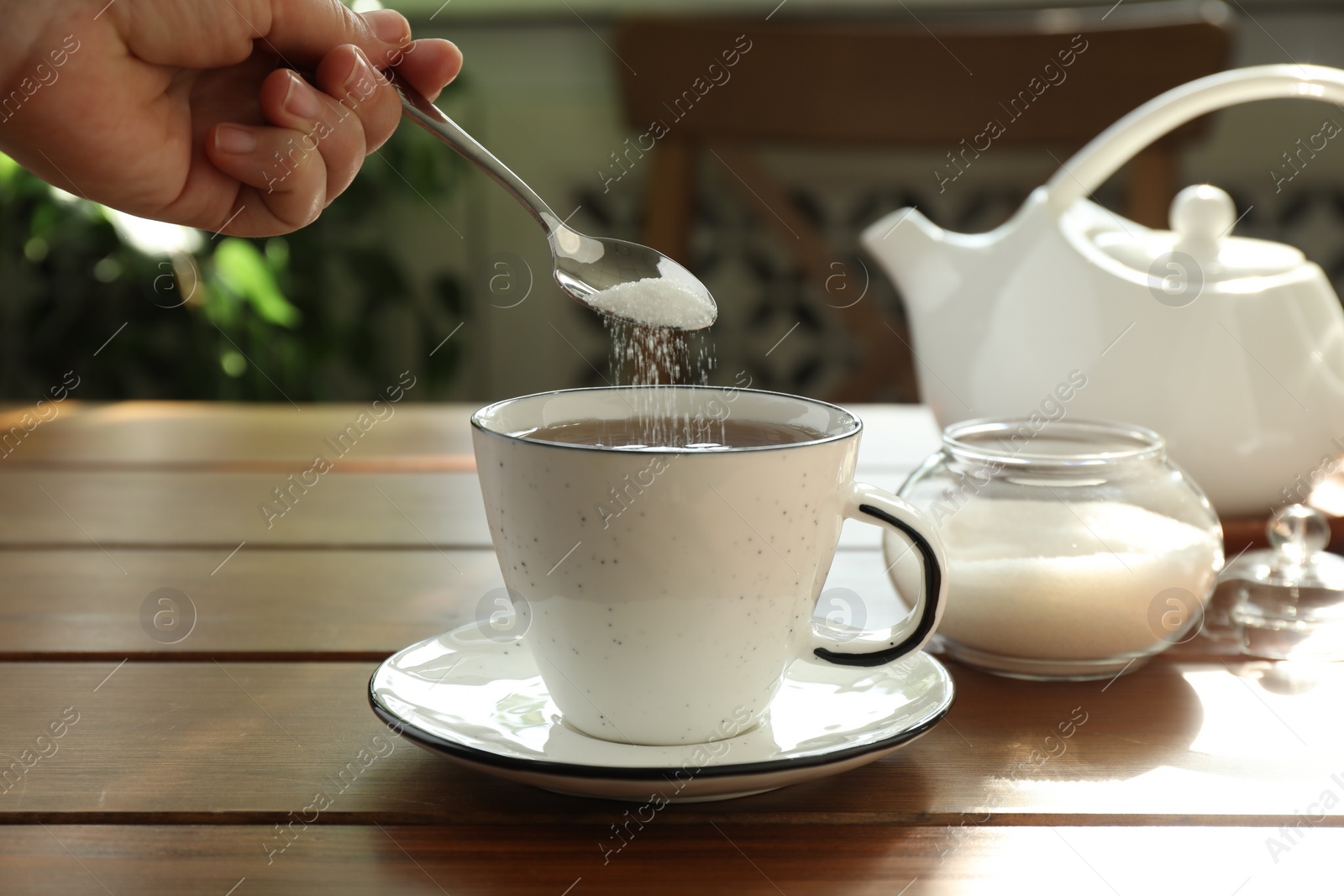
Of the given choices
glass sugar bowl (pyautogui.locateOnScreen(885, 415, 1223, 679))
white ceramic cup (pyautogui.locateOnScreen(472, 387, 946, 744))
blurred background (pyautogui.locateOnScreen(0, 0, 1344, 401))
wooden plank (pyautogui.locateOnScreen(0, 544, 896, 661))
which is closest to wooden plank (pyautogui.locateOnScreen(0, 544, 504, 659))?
wooden plank (pyautogui.locateOnScreen(0, 544, 896, 661))

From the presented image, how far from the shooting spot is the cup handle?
450 mm

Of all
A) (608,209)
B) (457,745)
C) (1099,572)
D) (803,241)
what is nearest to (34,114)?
(457,745)

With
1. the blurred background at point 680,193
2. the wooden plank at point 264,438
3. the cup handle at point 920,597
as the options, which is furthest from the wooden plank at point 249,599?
the blurred background at point 680,193

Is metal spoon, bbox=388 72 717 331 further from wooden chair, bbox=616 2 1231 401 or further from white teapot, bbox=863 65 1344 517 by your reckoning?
wooden chair, bbox=616 2 1231 401

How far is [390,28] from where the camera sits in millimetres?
705

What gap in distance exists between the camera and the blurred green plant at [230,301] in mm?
1913

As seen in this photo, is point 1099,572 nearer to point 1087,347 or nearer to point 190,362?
point 1087,347

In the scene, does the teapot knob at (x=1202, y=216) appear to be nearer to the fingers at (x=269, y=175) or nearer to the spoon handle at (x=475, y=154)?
the spoon handle at (x=475, y=154)

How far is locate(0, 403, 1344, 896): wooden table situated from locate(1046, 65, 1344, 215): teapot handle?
31 centimetres

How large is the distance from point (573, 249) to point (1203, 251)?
0.41 m

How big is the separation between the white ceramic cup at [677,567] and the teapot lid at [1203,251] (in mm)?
395

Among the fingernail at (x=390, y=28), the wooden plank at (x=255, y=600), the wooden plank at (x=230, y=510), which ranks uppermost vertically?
the fingernail at (x=390, y=28)

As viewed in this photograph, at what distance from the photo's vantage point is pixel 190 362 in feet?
6.45

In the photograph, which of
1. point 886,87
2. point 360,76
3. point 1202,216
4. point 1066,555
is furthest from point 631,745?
point 886,87
